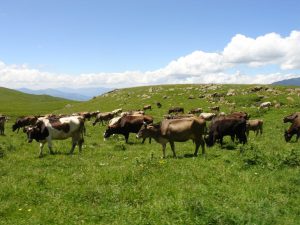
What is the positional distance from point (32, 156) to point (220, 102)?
4479 cm

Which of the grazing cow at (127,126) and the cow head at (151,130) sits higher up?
the cow head at (151,130)

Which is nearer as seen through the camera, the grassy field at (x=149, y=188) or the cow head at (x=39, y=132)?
the grassy field at (x=149, y=188)

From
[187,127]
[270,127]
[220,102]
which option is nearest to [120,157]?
[187,127]

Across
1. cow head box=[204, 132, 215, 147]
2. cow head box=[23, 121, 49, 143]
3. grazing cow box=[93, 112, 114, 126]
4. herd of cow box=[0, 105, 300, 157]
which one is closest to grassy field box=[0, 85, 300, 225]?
herd of cow box=[0, 105, 300, 157]

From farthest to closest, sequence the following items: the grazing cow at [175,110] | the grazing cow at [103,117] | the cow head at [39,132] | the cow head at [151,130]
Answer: the grazing cow at [175,110] < the grazing cow at [103,117] < the cow head at [39,132] < the cow head at [151,130]

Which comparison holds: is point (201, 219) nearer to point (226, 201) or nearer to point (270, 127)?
point (226, 201)

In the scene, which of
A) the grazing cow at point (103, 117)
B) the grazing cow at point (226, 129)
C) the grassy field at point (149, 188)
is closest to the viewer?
the grassy field at point (149, 188)

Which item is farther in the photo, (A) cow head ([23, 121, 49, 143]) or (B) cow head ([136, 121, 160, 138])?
(A) cow head ([23, 121, 49, 143])

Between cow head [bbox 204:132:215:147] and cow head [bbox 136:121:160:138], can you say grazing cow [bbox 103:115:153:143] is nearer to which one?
cow head [bbox 136:121:160:138]

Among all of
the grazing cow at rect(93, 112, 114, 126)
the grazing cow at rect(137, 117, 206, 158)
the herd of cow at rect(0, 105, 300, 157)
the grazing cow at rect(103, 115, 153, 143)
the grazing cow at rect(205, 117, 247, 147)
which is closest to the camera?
the grazing cow at rect(137, 117, 206, 158)

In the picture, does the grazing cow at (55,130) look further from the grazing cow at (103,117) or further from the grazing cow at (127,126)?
the grazing cow at (103,117)

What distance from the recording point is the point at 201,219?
36.6 ft

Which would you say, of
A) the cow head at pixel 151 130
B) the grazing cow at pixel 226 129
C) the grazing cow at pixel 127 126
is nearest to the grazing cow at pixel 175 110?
the grazing cow at pixel 127 126

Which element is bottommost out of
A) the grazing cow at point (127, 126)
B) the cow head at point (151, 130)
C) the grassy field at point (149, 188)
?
the grassy field at point (149, 188)
